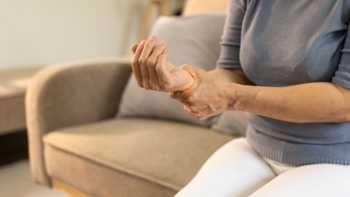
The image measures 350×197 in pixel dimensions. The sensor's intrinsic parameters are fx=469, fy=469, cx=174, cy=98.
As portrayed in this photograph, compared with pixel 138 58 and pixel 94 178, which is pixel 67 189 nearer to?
pixel 94 178

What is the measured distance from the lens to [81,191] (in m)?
1.41

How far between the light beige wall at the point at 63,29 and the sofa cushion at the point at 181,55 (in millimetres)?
999

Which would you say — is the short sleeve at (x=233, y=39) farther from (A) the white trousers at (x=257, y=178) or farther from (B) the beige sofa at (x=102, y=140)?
(B) the beige sofa at (x=102, y=140)

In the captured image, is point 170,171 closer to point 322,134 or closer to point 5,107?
point 322,134

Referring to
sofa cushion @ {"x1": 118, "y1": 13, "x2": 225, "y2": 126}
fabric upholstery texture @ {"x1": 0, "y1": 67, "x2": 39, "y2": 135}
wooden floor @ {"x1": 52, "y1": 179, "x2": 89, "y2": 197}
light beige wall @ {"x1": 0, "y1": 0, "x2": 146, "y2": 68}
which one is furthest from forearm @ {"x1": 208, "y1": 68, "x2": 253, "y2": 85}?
light beige wall @ {"x1": 0, "y1": 0, "x2": 146, "y2": 68}

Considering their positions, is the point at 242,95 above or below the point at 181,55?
above

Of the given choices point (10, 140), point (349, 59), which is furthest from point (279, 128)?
point (10, 140)

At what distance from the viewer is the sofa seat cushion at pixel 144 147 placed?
116 cm

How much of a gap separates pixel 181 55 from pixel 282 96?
79 centimetres

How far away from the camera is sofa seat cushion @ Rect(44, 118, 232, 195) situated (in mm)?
1160

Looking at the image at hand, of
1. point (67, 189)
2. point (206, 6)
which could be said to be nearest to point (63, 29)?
point (206, 6)

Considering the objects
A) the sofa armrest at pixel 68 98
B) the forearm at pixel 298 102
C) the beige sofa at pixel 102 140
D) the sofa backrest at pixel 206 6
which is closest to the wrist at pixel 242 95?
the forearm at pixel 298 102

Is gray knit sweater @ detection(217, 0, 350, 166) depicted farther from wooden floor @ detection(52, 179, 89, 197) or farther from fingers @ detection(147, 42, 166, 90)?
wooden floor @ detection(52, 179, 89, 197)

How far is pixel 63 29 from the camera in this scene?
2.60 meters
